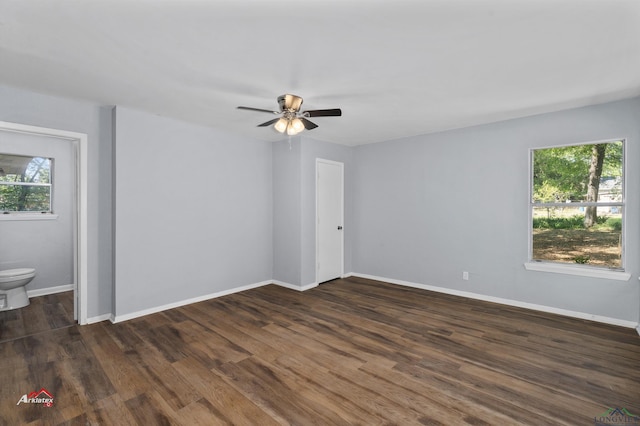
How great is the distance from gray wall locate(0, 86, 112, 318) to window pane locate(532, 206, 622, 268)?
5.32m

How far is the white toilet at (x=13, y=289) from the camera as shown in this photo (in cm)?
375

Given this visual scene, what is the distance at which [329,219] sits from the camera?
537cm

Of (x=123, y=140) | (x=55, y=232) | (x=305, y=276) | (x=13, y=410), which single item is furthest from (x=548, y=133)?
(x=55, y=232)

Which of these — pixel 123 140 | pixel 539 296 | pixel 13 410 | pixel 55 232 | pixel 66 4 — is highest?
pixel 66 4

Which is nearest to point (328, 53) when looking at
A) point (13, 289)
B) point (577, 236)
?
point (577, 236)

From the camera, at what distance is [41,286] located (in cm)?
455

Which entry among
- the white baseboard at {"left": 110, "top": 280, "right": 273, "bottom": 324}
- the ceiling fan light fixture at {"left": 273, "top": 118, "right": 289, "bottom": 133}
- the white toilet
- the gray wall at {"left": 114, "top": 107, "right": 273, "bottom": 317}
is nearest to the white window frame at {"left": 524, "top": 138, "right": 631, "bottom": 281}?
the ceiling fan light fixture at {"left": 273, "top": 118, "right": 289, "bottom": 133}

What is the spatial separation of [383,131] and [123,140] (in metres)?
3.48

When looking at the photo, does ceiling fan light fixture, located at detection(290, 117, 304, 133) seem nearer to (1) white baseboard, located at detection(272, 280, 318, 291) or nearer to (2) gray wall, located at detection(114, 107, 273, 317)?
(2) gray wall, located at detection(114, 107, 273, 317)

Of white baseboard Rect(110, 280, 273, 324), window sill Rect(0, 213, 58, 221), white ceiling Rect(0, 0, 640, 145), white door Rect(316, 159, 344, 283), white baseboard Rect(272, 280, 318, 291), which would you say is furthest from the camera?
white door Rect(316, 159, 344, 283)

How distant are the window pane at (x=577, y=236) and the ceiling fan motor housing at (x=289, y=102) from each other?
3296 millimetres

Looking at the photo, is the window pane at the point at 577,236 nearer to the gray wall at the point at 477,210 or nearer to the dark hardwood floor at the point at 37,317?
the gray wall at the point at 477,210

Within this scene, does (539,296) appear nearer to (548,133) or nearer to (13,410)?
(548,133)

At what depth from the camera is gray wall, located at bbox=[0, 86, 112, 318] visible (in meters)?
3.27
